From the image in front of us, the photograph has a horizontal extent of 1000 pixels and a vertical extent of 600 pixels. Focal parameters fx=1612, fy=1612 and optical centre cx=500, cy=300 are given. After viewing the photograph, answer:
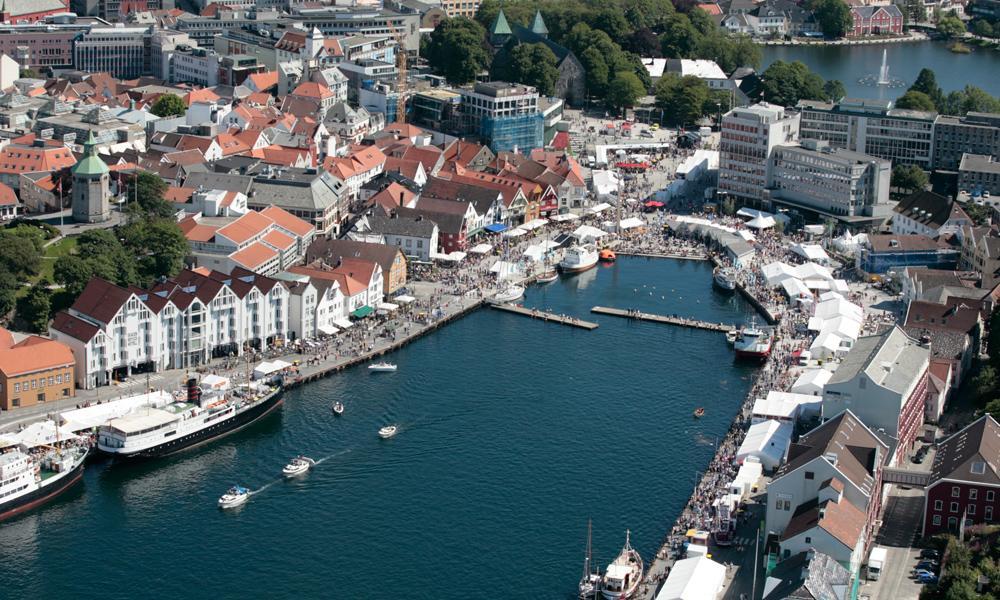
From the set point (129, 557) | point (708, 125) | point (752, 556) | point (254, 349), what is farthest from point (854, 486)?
point (708, 125)

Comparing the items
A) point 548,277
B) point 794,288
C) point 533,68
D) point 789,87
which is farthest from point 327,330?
point 789,87

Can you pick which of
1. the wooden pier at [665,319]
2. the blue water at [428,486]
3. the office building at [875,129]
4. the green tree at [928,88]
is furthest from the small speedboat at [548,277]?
the green tree at [928,88]

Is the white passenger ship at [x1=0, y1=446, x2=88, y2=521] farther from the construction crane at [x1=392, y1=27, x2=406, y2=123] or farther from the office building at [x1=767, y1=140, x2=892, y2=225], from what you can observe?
the construction crane at [x1=392, y1=27, x2=406, y2=123]

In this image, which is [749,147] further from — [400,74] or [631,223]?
[400,74]

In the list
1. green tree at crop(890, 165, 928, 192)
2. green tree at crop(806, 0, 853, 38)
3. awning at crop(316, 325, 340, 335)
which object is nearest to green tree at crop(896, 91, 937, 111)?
green tree at crop(890, 165, 928, 192)

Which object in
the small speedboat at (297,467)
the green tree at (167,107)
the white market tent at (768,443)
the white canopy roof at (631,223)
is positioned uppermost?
the green tree at (167,107)

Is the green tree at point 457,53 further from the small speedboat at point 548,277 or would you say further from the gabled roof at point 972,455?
the gabled roof at point 972,455
